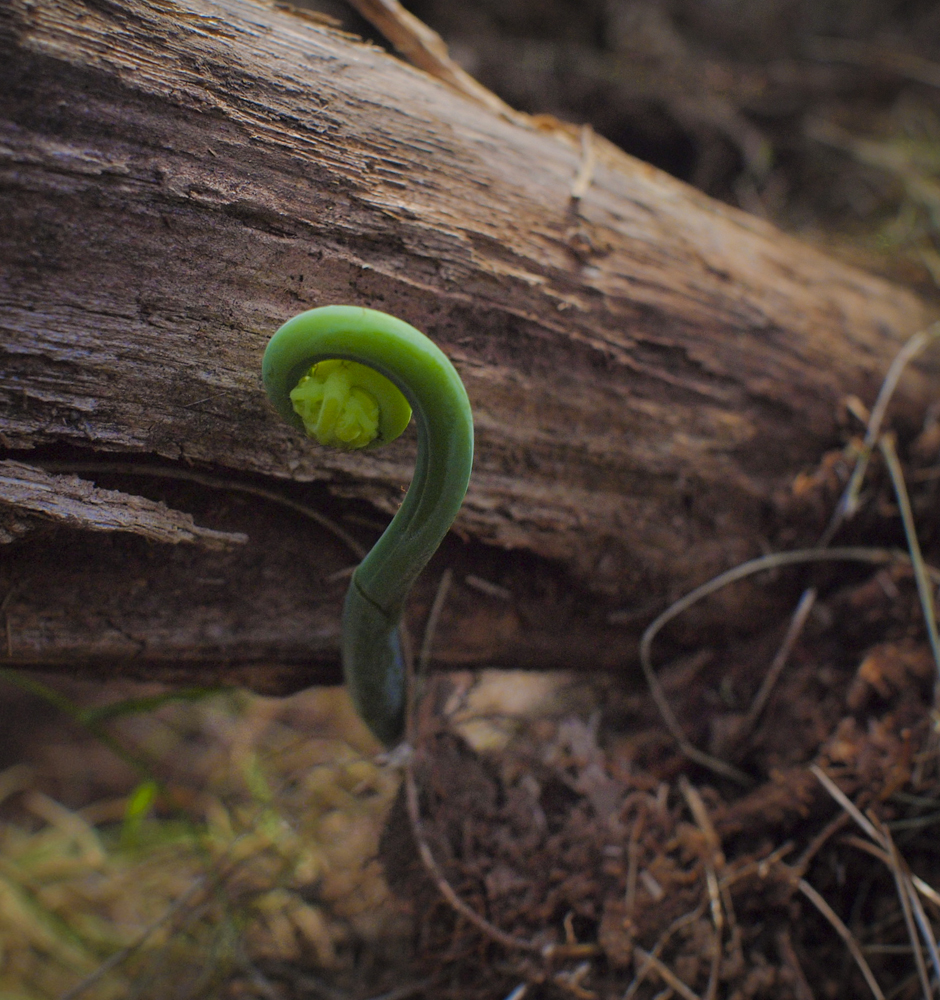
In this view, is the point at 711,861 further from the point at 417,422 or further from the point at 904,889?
the point at 417,422

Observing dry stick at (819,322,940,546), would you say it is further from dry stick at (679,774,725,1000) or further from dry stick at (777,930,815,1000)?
dry stick at (777,930,815,1000)

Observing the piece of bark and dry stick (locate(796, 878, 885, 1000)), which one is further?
dry stick (locate(796, 878, 885, 1000))

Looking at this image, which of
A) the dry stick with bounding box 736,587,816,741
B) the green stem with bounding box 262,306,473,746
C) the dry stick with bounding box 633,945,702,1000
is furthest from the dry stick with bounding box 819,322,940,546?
the green stem with bounding box 262,306,473,746

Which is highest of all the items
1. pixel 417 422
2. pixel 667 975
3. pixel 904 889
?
pixel 417 422

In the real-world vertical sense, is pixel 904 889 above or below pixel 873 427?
below

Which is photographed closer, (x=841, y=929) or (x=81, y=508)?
(x=81, y=508)

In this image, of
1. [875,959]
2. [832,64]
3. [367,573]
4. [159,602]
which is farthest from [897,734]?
[832,64]

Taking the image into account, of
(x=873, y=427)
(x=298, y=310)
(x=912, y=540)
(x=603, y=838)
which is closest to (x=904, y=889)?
(x=603, y=838)

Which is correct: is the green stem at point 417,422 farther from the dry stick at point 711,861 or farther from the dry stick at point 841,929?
the dry stick at point 841,929
